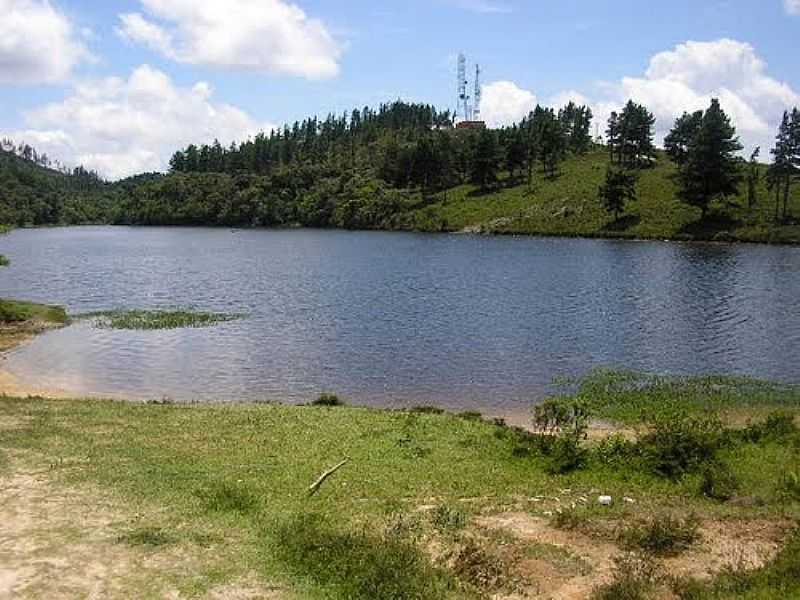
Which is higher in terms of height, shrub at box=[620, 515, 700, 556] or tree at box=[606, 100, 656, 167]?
tree at box=[606, 100, 656, 167]

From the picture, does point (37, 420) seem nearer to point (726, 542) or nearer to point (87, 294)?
point (726, 542)

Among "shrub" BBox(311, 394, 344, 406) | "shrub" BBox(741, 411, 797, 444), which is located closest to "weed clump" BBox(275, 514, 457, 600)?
"shrub" BBox(741, 411, 797, 444)

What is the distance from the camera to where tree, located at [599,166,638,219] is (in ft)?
427

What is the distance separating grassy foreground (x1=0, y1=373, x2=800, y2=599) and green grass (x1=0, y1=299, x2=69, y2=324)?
33955 mm

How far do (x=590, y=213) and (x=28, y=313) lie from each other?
108338mm

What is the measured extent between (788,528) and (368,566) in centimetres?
970

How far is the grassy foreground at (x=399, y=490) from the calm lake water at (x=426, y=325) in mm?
11275

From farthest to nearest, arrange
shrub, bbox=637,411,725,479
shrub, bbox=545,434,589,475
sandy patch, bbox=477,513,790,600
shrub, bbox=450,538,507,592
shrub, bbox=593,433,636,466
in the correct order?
1. shrub, bbox=593,433,636,466
2. shrub, bbox=545,434,589,475
3. shrub, bbox=637,411,725,479
4. sandy patch, bbox=477,513,790,600
5. shrub, bbox=450,538,507,592

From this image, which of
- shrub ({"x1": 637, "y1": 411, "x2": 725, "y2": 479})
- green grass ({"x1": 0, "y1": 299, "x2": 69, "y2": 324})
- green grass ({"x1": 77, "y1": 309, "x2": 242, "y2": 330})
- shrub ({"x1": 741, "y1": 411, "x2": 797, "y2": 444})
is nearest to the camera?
shrub ({"x1": 637, "y1": 411, "x2": 725, "y2": 479})

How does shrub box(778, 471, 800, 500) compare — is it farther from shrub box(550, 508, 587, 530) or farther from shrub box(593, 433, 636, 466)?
shrub box(550, 508, 587, 530)

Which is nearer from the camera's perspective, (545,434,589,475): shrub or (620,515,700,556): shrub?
(620,515,700,556): shrub

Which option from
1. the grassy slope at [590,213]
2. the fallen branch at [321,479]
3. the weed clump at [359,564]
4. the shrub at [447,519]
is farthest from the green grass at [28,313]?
the grassy slope at [590,213]

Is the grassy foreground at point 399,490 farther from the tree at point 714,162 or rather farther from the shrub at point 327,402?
the tree at point 714,162

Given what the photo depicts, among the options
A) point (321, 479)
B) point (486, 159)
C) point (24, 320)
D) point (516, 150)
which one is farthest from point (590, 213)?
point (321, 479)
